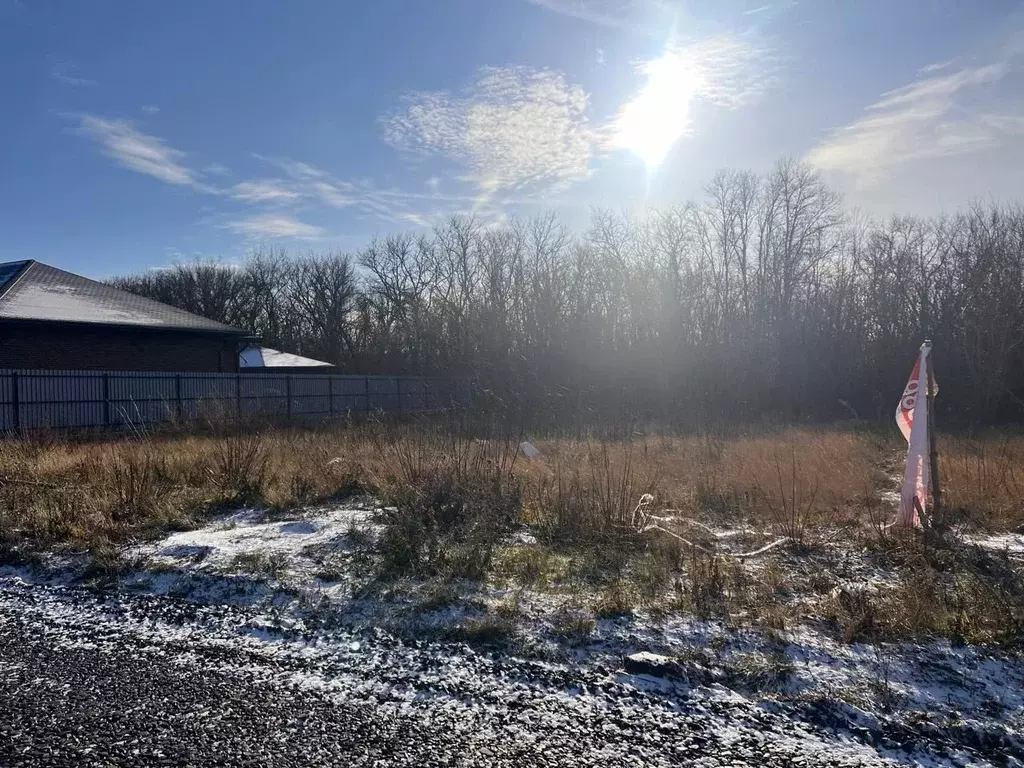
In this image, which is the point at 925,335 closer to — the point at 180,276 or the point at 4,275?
the point at 4,275

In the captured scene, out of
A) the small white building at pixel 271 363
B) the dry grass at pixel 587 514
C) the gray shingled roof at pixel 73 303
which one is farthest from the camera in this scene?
the small white building at pixel 271 363

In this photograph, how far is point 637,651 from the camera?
3.57 m

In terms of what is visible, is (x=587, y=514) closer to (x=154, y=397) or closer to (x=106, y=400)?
(x=106, y=400)

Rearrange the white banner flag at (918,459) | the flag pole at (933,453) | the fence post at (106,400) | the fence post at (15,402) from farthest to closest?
the fence post at (106,400), the fence post at (15,402), the white banner flag at (918,459), the flag pole at (933,453)

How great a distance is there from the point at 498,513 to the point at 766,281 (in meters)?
29.2

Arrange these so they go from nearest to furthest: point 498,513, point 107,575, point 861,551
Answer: point 107,575 < point 861,551 < point 498,513

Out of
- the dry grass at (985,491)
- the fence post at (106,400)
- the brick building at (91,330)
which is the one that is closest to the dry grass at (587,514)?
the dry grass at (985,491)

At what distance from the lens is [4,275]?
23.1m

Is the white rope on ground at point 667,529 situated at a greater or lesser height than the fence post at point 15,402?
lesser

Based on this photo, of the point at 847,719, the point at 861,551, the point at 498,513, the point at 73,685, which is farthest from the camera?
the point at 498,513

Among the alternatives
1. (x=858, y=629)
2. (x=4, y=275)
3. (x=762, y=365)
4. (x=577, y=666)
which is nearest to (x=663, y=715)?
(x=577, y=666)

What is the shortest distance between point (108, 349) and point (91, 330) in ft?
3.03

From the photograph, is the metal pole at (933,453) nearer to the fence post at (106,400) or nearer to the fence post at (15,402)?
the fence post at (15,402)

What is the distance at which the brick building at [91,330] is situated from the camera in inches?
802
